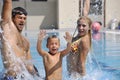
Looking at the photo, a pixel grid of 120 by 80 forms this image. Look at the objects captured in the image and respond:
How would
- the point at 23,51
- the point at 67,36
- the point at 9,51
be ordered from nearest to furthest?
the point at 9,51, the point at 23,51, the point at 67,36

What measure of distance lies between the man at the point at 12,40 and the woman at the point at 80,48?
3.91ft

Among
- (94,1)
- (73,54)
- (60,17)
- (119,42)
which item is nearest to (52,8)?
(60,17)

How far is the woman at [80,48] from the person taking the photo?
199 inches

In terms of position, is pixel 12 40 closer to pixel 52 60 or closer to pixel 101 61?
pixel 52 60

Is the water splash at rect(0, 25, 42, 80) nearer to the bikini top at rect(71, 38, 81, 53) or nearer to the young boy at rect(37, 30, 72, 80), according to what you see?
the young boy at rect(37, 30, 72, 80)

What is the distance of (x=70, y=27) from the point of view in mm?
21109

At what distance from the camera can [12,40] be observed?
3.87m

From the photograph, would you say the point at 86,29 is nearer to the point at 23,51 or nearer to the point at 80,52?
the point at 80,52

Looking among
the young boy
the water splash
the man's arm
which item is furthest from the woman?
the man's arm

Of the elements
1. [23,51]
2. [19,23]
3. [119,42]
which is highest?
[19,23]

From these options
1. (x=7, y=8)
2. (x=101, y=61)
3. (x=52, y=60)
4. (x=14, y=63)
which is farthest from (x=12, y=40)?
(x=101, y=61)

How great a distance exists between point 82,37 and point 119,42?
907 cm

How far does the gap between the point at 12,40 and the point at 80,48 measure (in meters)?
1.51

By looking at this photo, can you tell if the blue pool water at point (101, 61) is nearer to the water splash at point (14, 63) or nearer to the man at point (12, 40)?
the water splash at point (14, 63)
